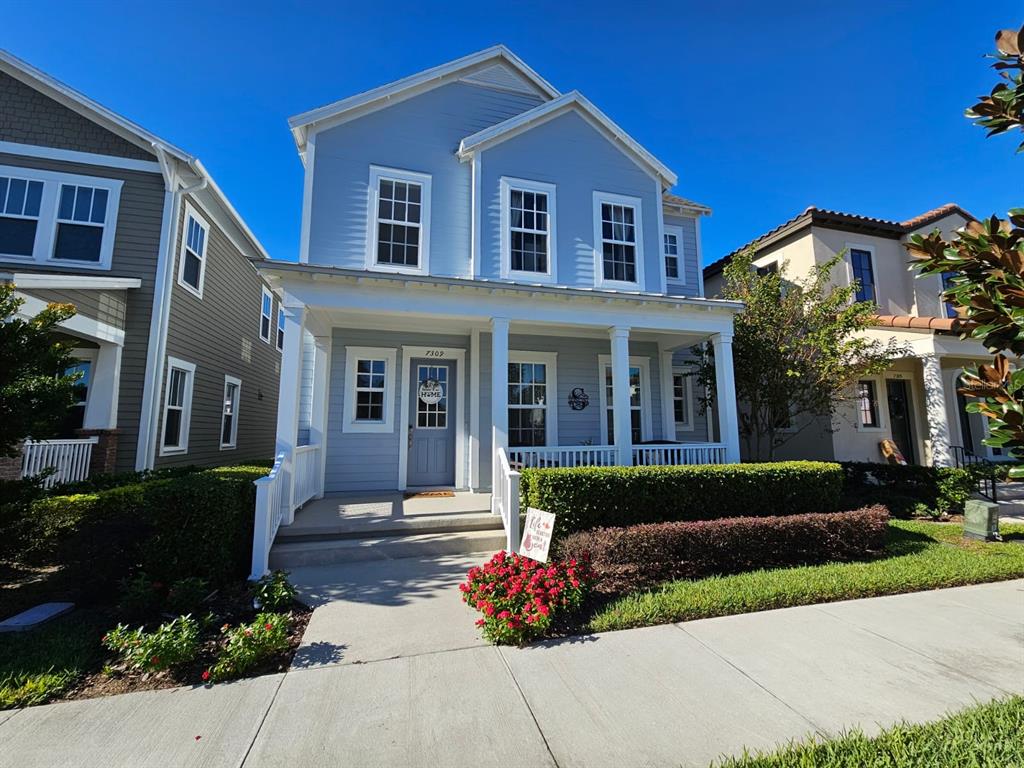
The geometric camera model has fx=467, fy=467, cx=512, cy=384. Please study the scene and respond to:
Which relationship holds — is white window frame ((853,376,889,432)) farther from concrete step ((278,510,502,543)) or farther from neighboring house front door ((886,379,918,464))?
concrete step ((278,510,502,543))

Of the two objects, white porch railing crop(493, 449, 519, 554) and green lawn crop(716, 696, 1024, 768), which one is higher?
white porch railing crop(493, 449, 519, 554)

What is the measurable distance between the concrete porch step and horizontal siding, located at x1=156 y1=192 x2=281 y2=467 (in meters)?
5.21

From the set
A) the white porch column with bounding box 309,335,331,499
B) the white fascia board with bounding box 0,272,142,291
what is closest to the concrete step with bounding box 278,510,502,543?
the white porch column with bounding box 309,335,331,499

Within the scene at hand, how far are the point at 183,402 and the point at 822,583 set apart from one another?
37.9 ft

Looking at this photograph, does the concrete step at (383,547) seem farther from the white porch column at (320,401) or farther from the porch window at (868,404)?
the porch window at (868,404)

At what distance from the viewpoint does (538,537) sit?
15.0 ft

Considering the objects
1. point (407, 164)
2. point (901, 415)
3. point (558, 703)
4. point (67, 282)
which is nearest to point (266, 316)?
point (67, 282)

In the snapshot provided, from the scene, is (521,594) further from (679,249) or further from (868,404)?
(868,404)

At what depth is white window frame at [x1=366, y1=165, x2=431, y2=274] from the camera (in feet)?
27.6

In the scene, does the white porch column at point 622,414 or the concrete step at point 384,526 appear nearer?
the concrete step at point 384,526

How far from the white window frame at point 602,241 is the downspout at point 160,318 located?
794cm

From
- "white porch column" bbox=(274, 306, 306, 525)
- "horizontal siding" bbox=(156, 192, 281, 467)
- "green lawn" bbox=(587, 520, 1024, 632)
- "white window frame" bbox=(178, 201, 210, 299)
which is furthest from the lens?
"horizontal siding" bbox=(156, 192, 281, 467)

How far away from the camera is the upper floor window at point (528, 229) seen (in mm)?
8914

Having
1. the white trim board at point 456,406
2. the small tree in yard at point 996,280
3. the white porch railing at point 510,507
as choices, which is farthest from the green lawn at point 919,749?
the white trim board at point 456,406
